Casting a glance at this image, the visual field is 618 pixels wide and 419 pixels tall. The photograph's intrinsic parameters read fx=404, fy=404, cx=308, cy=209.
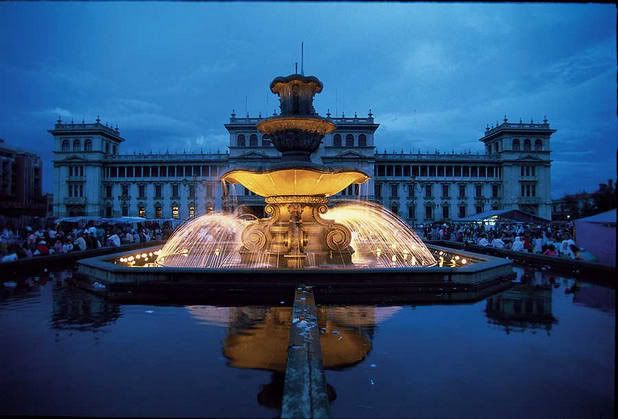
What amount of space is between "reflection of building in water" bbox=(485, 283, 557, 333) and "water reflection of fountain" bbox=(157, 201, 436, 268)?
3.49 metres

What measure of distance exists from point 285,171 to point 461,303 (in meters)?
5.12

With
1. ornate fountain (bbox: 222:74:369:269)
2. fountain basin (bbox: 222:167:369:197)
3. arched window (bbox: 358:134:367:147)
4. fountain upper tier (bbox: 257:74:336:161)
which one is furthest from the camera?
arched window (bbox: 358:134:367:147)

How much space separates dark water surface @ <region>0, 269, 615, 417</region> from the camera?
3148 mm

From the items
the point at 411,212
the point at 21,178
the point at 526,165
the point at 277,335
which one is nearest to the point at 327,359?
the point at 277,335

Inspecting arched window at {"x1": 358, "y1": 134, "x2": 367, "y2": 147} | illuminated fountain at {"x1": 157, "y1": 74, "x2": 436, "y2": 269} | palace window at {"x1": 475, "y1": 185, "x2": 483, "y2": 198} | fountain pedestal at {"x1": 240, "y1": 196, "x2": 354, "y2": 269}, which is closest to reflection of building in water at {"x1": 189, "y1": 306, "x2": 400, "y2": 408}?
illuminated fountain at {"x1": 157, "y1": 74, "x2": 436, "y2": 269}

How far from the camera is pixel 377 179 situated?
6150 centimetres

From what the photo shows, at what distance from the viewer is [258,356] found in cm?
421

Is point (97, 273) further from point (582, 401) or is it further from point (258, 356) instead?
point (582, 401)

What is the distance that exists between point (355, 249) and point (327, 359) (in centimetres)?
1207

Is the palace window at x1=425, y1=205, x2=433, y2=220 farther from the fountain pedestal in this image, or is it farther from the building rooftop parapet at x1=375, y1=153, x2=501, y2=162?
the fountain pedestal

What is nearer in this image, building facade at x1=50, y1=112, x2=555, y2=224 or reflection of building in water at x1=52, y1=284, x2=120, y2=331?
reflection of building in water at x1=52, y1=284, x2=120, y2=331

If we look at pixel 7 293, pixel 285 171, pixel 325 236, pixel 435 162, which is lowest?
pixel 7 293

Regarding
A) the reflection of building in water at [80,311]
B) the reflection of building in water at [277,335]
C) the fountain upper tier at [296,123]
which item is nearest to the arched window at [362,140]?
the fountain upper tier at [296,123]

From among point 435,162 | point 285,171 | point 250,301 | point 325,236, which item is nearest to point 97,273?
point 250,301
